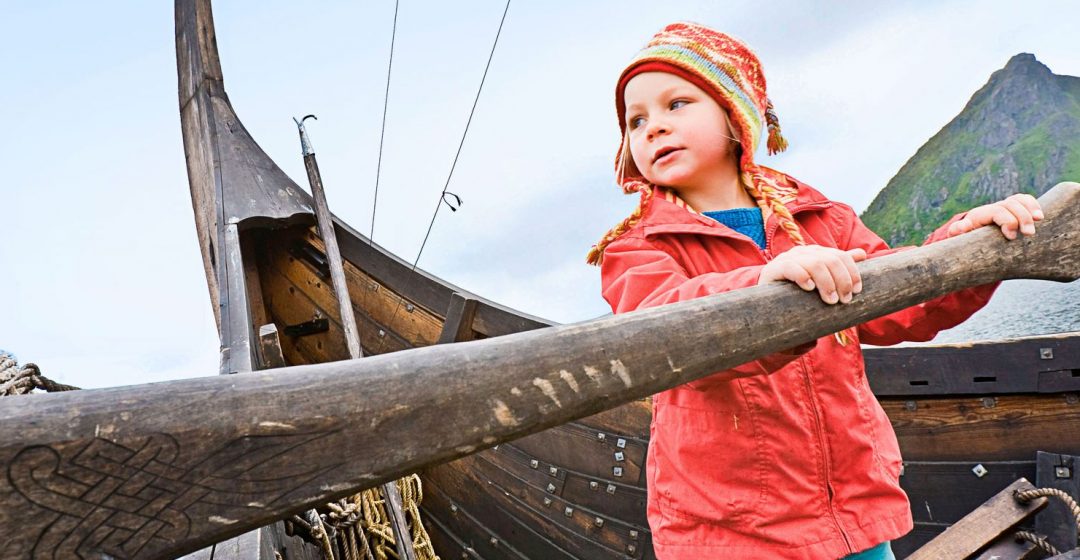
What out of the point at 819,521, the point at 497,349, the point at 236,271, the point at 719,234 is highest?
the point at 236,271

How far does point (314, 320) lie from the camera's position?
159 inches

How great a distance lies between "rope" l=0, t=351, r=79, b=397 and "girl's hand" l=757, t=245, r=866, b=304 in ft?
9.69

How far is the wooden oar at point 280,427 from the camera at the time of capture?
500 millimetres

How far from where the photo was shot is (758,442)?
115 centimetres

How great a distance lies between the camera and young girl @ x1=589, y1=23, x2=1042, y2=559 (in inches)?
44.9

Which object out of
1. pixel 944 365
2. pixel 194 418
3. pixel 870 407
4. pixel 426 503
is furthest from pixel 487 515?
pixel 194 418

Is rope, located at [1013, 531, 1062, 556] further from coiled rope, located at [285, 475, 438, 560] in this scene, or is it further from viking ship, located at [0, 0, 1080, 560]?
coiled rope, located at [285, 475, 438, 560]

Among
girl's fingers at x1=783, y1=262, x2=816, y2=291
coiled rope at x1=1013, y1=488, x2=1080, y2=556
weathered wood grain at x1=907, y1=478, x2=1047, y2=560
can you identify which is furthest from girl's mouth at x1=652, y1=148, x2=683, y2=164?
coiled rope at x1=1013, y1=488, x2=1080, y2=556

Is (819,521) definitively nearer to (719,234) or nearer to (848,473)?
(848,473)

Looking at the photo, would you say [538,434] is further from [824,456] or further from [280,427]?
[280,427]

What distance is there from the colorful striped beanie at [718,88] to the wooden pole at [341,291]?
1.57 m

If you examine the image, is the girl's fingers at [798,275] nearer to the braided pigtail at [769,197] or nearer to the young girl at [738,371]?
the young girl at [738,371]

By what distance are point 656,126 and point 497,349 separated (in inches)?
32.2

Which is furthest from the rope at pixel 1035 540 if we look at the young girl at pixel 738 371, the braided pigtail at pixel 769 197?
the braided pigtail at pixel 769 197
